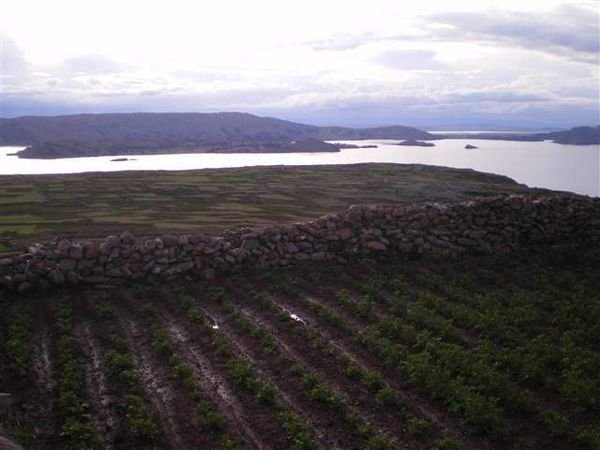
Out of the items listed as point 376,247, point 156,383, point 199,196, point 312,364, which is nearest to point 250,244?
point 376,247

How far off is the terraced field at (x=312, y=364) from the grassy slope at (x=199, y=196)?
48.6 ft

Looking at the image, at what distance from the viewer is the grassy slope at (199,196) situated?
31.8 meters

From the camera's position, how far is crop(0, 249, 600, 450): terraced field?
333 inches

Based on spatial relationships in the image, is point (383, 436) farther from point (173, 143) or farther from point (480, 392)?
point (173, 143)

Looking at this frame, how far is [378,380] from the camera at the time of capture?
9.81m

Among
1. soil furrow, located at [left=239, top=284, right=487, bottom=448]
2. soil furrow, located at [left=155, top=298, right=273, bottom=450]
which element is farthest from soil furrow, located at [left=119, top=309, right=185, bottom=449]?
soil furrow, located at [left=239, top=284, right=487, bottom=448]

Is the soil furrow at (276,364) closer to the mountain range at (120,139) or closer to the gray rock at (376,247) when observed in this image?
the gray rock at (376,247)

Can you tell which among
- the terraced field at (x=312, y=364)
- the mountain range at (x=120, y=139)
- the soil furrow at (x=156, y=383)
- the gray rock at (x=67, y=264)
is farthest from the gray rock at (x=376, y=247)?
the mountain range at (x=120, y=139)

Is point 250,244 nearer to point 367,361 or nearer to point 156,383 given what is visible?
point 367,361

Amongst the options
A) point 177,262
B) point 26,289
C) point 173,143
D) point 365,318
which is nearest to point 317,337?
point 365,318

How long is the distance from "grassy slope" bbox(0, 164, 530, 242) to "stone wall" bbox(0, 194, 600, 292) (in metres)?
11.2

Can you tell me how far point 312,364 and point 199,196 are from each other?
39.0m

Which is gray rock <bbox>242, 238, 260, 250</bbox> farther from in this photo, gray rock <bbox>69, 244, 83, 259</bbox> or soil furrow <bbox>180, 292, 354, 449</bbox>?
gray rock <bbox>69, 244, 83, 259</bbox>

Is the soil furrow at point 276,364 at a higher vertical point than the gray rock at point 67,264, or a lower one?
lower
